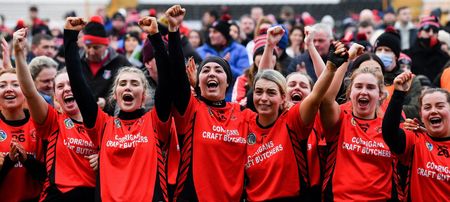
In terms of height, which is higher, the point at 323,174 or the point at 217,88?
the point at 217,88

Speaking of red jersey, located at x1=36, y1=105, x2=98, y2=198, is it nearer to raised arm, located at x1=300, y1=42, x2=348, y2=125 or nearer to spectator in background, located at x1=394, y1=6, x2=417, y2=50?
raised arm, located at x1=300, y1=42, x2=348, y2=125

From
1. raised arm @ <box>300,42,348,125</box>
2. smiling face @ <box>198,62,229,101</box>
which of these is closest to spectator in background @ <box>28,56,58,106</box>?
smiling face @ <box>198,62,229,101</box>

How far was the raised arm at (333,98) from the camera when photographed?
25.0 feet

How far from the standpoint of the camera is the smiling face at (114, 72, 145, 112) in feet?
26.1

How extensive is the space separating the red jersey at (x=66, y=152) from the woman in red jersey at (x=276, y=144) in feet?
4.63

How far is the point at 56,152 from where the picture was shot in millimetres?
8180

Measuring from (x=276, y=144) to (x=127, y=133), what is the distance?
4.07 ft

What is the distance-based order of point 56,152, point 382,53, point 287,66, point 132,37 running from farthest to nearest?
point 132,37, point 287,66, point 382,53, point 56,152

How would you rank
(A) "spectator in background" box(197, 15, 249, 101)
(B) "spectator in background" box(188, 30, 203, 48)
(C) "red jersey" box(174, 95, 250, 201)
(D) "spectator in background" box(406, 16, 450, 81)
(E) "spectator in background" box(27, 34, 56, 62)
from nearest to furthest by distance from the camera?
(C) "red jersey" box(174, 95, 250, 201)
(D) "spectator in background" box(406, 16, 450, 81)
(A) "spectator in background" box(197, 15, 249, 101)
(E) "spectator in background" box(27, 34, 56, 62)
(B) "spectator in background" box(188, 30, 203, 48)

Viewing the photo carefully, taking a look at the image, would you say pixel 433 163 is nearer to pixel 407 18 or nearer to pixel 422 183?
pixel 422 183

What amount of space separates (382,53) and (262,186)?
2977mm

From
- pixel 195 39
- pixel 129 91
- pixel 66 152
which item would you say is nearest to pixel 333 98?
pixel 129 91

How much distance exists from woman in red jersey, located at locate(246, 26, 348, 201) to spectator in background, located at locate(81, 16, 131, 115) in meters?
2.97

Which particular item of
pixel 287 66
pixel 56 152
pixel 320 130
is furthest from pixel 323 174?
pixel 287 66
